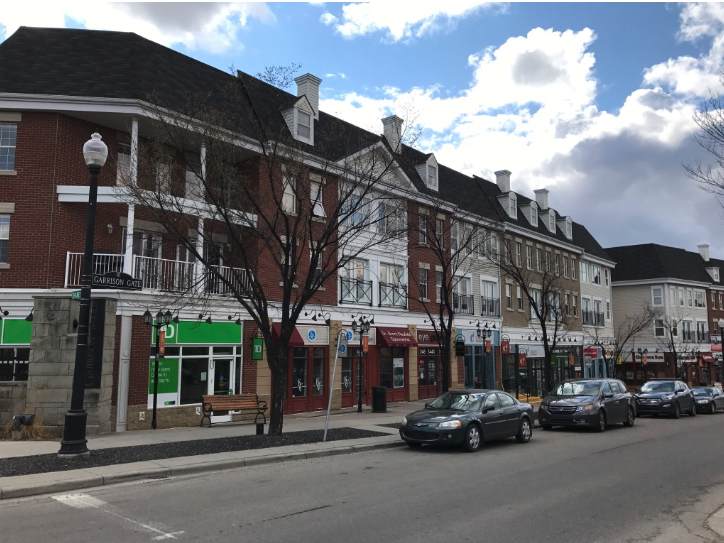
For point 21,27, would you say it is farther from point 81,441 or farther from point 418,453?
point 418,453

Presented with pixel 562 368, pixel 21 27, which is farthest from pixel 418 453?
pixel 562 368

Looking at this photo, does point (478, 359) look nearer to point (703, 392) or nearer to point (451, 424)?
point (703, 392)

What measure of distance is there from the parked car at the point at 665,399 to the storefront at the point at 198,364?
16.2 m

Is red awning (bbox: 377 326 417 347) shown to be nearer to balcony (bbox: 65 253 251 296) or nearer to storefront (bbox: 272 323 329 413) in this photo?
storefront (bbox: 272 323 329 413)

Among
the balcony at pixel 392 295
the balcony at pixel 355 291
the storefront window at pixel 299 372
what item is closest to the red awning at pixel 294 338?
the storefront window at pixel 299 372

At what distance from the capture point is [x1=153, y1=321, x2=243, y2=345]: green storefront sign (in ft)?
60.5

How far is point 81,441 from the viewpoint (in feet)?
37.5

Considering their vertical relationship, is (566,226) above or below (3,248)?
above

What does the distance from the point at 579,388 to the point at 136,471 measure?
45.9ft

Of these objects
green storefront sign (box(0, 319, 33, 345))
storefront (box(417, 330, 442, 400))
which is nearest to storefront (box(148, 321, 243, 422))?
green storefront sign (box(0, 319, 33, 345))

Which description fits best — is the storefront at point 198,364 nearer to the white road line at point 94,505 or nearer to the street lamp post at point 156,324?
the street lamp post at point 156,324

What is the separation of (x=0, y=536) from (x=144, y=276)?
12.2 m

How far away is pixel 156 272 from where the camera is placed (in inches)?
744

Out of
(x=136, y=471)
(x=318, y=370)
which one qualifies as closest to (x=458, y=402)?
(x=136, y=471)
